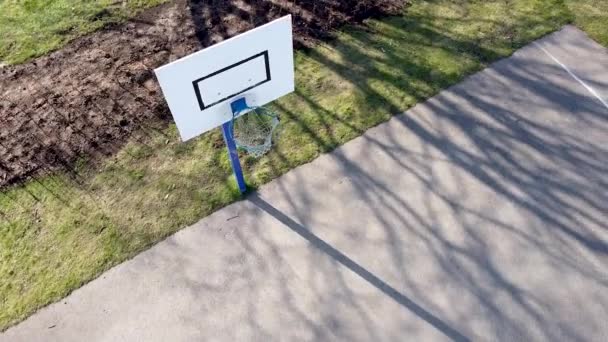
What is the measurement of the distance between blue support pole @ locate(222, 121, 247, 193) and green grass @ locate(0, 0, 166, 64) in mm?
3857

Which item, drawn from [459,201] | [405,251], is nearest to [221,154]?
[405,251]

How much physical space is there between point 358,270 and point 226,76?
2.42 meters

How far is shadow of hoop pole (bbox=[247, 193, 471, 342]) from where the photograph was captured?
4762mm

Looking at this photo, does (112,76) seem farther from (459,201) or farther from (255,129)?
(459,201)

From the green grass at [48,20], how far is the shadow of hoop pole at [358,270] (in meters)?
4.10

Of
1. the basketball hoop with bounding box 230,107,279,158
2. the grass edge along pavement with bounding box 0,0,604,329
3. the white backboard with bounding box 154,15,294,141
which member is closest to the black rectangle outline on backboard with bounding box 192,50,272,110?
the white backboard with bounding box 154,15,294,141

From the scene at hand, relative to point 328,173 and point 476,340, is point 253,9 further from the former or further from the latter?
point 476,340

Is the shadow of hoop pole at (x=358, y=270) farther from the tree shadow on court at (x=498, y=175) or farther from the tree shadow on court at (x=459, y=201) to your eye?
the tree shadow on court at (x=498, y=175)

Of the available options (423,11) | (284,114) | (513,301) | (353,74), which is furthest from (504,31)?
(513,301)

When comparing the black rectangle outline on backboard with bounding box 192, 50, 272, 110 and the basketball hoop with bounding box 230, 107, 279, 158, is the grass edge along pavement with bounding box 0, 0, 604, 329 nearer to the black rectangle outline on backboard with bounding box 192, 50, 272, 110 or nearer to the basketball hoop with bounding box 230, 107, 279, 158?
the basketball hoop with bounding box 230, 107, 279, 158

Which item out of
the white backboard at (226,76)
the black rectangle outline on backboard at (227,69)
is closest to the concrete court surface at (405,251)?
the white backboard at (226,76)

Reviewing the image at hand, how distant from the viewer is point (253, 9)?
25.0ft

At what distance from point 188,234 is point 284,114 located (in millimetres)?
2062

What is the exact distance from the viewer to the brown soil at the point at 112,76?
Answer: 6.17 metres
